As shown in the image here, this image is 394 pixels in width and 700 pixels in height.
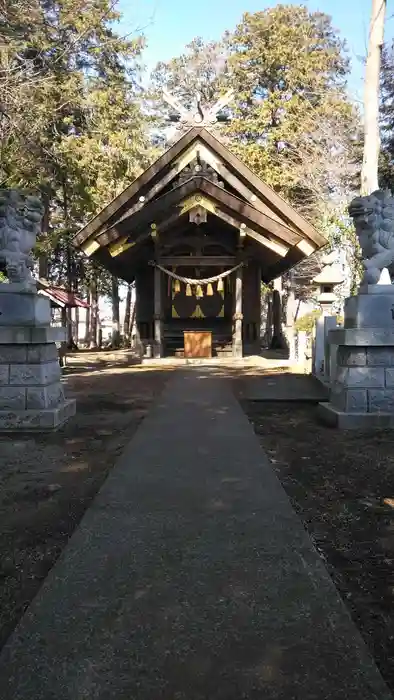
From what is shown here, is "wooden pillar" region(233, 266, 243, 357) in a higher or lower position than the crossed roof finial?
lower

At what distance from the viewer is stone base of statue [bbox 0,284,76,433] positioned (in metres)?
6.49

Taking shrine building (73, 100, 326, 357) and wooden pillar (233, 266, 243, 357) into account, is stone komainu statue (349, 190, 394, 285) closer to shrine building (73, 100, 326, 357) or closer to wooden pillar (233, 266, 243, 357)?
shrine building (73, 100, 326, 357)

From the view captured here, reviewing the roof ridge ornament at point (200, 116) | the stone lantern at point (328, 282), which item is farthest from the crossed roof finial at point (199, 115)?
the stone lantern at point (328, 282)

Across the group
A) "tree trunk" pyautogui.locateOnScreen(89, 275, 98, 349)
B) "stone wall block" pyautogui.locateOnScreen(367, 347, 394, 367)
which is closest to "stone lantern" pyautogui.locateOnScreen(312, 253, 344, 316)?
"stone wall block" pyautogui.locateOnScreen(367, 347, 394, 367)

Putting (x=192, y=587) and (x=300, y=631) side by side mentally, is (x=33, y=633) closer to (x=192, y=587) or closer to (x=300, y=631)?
(x=192, y=587)

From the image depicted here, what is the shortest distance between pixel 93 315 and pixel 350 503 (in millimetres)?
35721

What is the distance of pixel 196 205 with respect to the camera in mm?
15625

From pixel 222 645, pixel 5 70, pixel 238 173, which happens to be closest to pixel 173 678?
pixel 222 645

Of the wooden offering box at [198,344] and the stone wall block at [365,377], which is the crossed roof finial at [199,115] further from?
the stone wall block at [365,377]

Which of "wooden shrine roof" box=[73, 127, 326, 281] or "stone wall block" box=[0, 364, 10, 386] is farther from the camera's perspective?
"wooden shrine roof" box=[73, 127, 326, 281]

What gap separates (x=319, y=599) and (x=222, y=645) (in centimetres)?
59

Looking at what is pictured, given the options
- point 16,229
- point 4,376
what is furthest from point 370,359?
point 16,229

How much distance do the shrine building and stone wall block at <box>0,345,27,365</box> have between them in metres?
8.82

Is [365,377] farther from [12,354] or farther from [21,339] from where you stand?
[12,354]
